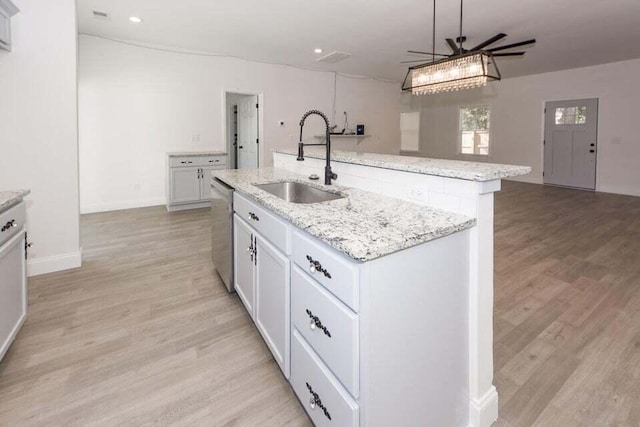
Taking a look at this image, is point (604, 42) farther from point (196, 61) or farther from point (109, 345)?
point (109, 345)

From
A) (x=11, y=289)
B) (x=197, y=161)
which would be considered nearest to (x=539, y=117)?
(x=197, y=161)

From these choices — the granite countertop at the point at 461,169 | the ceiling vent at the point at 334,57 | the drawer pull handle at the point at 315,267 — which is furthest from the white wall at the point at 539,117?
the drawer pull handle at the point at 315,267

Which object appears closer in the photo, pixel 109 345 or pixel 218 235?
pixel 109 345

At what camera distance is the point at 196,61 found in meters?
5.90

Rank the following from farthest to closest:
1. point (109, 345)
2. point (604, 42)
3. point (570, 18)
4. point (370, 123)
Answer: point (370, 123), point (604, 42), point (570, 18), point (109, 345)

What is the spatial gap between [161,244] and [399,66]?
19.2 feet

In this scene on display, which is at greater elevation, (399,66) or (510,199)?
(399,66)

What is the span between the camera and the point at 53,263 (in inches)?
120

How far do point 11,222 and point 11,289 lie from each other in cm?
35

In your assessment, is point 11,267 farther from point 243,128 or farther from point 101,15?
point 243,128

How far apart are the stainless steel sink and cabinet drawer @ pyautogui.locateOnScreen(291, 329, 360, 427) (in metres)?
1.11

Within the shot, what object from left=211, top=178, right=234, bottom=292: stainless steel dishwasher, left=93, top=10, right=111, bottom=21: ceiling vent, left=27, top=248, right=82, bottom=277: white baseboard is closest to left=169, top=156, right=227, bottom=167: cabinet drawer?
left=93, top=10, right=111, bottom=21: ceiling vent

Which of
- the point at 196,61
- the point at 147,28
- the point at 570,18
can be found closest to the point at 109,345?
the point at 147,28

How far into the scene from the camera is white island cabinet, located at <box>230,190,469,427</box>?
42.4 inches
